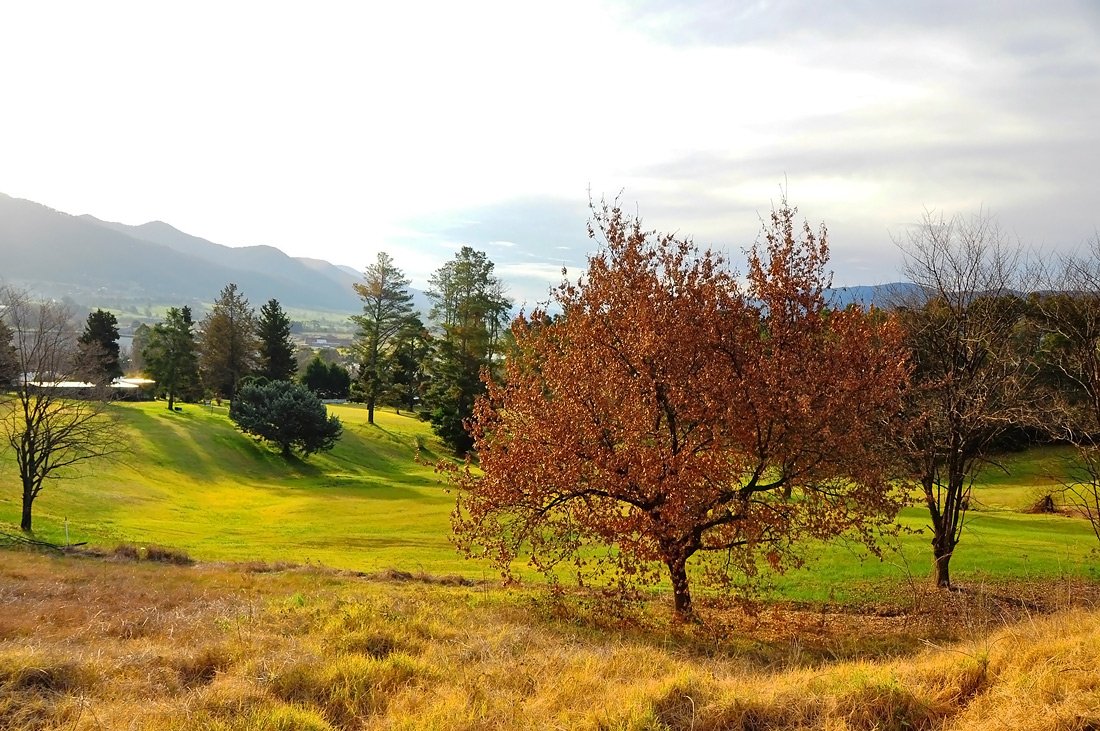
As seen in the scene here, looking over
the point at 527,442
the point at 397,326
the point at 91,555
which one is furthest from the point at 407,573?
the point at 397,326

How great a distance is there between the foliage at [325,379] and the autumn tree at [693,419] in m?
63.2

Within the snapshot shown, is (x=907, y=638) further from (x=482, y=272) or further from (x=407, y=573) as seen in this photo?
(x=482, y=272)

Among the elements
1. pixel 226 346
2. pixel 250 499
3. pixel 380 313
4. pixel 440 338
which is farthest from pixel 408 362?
pixel 250 499

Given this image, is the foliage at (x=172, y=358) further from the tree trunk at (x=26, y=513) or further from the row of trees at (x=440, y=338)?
the tree trunk at (x=26, y=513)

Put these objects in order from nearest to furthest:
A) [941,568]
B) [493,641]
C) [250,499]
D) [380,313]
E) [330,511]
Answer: [493,641] → [941,568] → [330,511] → [250,499] → [380,313]

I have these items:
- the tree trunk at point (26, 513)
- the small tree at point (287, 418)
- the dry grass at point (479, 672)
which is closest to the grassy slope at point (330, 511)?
the tree trunk at point (26, 513)

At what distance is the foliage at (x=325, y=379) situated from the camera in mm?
73125

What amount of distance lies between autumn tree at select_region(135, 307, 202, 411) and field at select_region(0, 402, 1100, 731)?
31.1 meters

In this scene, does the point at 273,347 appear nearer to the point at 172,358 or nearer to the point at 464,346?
the point at 172,358

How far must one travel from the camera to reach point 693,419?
1180 centimetres

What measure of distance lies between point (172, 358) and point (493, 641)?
5735 centimetres

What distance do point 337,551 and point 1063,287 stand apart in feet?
75.3

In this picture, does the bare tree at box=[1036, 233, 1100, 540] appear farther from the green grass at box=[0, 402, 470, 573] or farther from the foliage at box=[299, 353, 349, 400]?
the foliage at box=[299, 353, 349, 400]

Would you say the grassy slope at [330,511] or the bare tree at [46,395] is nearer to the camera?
the grassy slope at [330,511]
